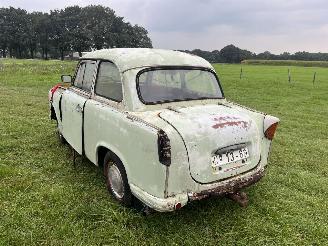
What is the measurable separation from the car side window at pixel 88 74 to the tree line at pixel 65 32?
2947 inches

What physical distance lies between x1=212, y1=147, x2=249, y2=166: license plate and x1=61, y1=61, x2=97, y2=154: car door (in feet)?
7.37

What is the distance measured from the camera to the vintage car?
11.8ft

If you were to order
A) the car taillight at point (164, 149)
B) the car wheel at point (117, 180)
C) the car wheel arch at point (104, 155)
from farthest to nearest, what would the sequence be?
the car wheel at point (117, 180)
the car wheel arch at point (104, 155)
the car taillight at point (164, 149)

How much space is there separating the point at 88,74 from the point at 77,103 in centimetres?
51

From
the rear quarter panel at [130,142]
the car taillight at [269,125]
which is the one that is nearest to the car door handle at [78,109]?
the rear quarter panel at [130,142]

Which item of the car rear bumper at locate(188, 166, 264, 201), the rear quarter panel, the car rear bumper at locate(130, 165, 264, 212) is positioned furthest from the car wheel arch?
the car rear bumper at locate(188, 166, 264, 201)

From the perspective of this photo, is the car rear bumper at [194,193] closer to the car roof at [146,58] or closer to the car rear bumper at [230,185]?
the car rear bumper at [230,185]

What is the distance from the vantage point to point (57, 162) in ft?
19.7

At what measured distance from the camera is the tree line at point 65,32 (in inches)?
3123

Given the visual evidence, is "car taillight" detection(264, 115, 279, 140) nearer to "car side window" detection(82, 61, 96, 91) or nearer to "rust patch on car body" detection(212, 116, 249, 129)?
"rust patch on car body" detection(212, 116, 249, 129)

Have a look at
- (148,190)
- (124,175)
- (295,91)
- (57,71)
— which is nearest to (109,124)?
(124,175)

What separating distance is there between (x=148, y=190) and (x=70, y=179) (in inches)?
81.1

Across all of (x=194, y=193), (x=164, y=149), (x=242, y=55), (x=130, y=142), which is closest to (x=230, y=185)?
(x=194, y=193)

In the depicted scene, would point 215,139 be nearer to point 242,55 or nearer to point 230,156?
point 230,156
